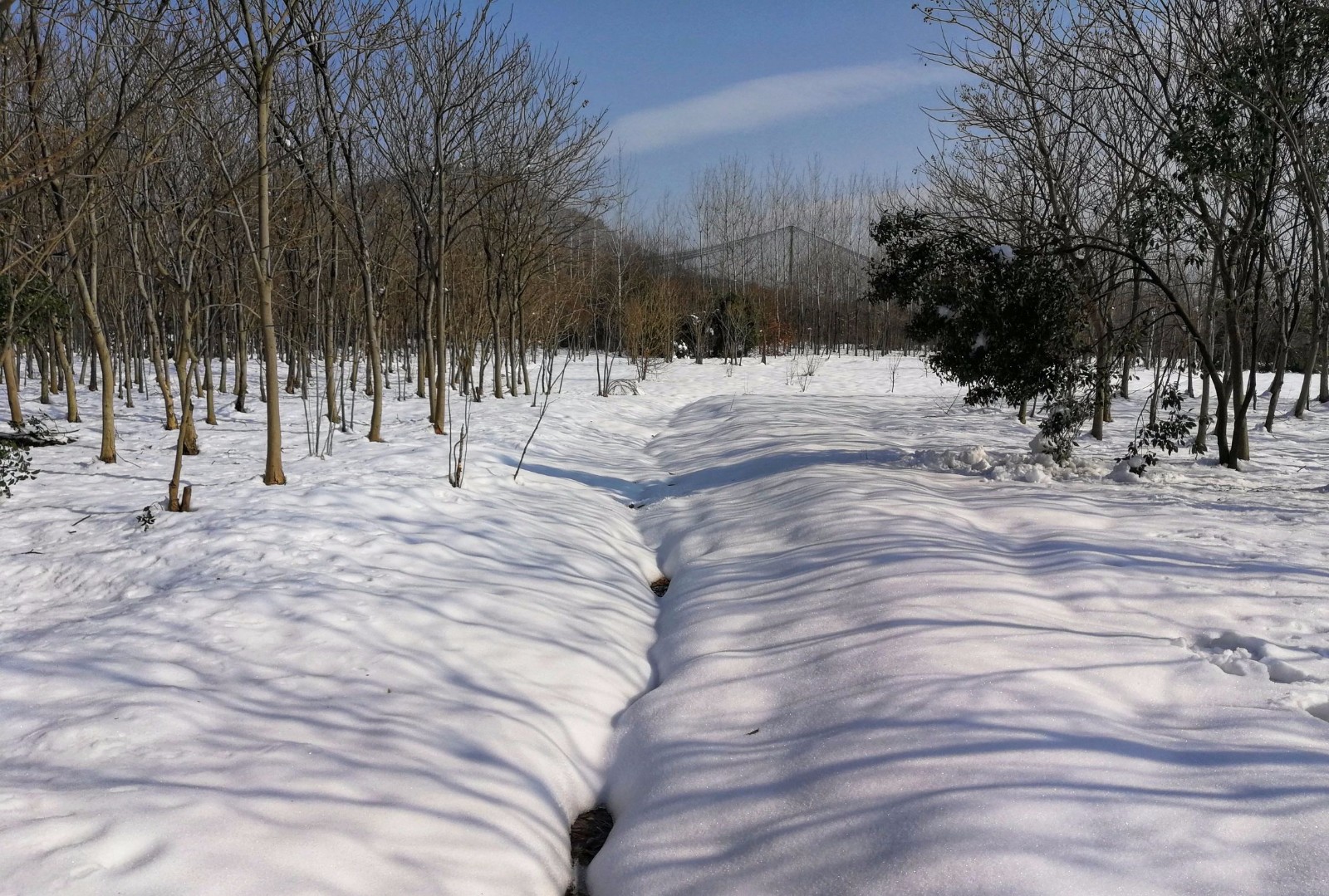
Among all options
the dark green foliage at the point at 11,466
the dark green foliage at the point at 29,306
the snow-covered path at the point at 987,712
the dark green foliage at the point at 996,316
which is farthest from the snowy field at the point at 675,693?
the dark green foliage at the point at 29,306

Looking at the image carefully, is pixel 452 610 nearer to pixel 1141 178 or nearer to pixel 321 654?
pixel 321 654

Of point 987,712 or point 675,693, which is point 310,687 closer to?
point 675,693

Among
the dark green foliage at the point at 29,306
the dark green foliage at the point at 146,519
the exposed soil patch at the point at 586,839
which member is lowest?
the exposed soil patch at the point at 586,839

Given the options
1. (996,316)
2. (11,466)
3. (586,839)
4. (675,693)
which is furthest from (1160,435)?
(11,466)

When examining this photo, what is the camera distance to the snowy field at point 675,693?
2463mm

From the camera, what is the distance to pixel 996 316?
8383 mm

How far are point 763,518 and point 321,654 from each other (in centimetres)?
387

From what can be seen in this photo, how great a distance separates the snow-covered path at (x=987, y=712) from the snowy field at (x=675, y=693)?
0.06ft

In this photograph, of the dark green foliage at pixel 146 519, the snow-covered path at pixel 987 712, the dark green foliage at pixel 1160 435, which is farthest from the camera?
the dark green foliage at pixel 1160 435

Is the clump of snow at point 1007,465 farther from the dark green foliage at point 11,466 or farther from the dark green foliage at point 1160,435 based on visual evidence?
the dark green foliage at point 11,466

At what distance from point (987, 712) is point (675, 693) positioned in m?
1.48

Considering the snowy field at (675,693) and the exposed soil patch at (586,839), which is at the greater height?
the snowy field at (675,693)

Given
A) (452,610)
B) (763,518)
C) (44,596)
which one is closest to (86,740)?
(452,610)

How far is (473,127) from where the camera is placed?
12.1m
